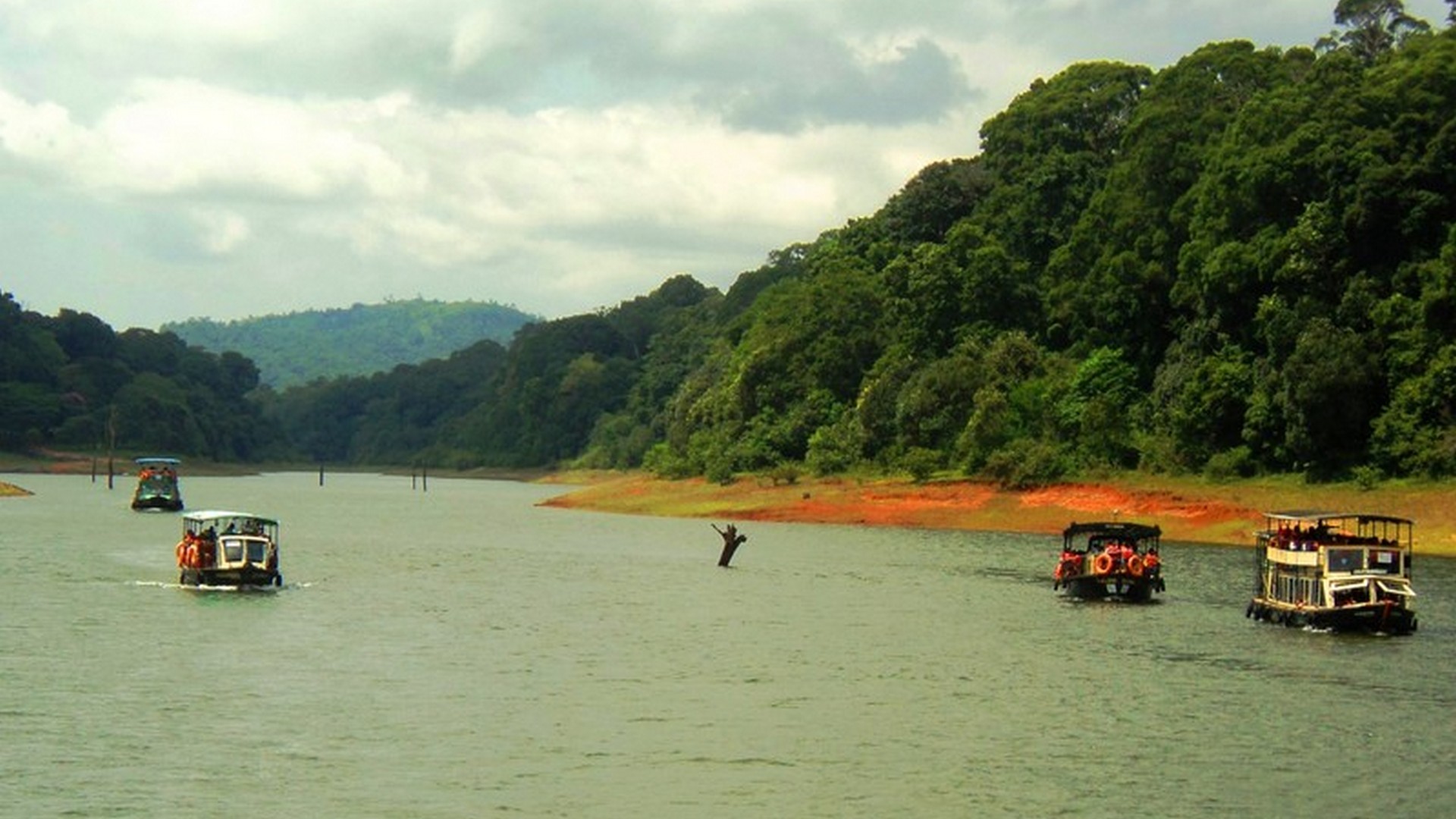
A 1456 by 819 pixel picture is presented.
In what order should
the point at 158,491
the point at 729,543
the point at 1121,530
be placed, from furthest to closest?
the point at 158,491, the point at 729,543, the point at 1121,530

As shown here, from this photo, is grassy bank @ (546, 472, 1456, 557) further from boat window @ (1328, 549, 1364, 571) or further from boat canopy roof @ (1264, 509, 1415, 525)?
boat window @ (1328, 549, 1364, 571)

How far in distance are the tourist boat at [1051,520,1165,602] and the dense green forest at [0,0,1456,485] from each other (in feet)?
99.4

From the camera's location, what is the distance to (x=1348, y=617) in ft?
195

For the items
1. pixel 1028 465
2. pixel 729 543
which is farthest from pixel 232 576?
pixel 1028 465

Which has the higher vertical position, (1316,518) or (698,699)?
(1316,518)

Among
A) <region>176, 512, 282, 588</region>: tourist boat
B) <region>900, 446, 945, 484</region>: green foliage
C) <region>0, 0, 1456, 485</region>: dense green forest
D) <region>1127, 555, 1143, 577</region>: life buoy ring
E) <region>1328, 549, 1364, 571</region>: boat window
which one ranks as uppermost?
<region>0, 0, 1456, 485</region>: dense green forest

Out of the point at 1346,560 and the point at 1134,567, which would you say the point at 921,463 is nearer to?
the point at 1134,567

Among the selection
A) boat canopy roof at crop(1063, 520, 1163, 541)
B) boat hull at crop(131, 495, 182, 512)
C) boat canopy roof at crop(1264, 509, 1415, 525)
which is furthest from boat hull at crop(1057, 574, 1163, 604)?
boat hull at crop(131, 495, 182, 512)

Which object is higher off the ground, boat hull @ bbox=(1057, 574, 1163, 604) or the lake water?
boat hull @ bbox=(1057, 574, 1163, 604)

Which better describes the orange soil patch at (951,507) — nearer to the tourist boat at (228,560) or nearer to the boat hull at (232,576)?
the tourist boat at (228,560)

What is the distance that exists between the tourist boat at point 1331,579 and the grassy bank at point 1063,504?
2991 centimetres

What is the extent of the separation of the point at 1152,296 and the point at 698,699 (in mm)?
84718

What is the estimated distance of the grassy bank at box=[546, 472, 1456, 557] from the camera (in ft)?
310

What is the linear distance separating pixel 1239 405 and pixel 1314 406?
8.96 metres
